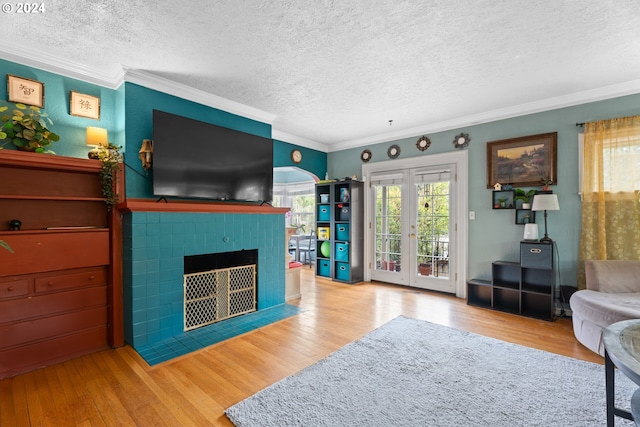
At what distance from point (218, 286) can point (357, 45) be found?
2788 mm

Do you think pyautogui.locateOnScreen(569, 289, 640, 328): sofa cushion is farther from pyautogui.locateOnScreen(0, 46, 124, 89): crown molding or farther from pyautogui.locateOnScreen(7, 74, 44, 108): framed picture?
pyautogui.locateOnScreen(7, 74, 44, 108): framed picture

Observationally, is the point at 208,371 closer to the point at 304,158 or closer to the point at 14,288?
the point at 14,288

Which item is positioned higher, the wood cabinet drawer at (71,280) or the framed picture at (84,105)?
the framed picture at (84,105)

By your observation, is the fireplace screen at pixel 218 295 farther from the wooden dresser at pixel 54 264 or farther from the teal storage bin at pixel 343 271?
the teal storage bin at pixel 343 271

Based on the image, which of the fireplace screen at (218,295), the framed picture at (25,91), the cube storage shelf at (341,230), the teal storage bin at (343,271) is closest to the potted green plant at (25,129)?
the framed picture at (25,91)

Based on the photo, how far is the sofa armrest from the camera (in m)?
2.88

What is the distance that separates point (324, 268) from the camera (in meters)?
5.66

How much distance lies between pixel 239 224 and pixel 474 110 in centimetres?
342

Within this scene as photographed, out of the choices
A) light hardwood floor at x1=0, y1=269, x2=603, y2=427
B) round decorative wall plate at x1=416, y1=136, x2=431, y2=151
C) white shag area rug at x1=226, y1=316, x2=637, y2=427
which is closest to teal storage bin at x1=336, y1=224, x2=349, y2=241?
light hardwood floor at x1=0, y1=269, x2=603, y2=427

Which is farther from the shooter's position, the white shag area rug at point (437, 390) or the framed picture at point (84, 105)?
the framed picture at point (84, 105)

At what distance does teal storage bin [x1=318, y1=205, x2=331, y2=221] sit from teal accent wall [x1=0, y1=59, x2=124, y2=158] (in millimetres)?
3463

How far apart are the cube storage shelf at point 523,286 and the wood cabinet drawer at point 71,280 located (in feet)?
14.0

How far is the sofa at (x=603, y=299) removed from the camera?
245 centimetres

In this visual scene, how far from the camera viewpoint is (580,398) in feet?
6.30
